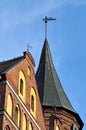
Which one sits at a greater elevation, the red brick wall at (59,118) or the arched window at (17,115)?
the red brick wall at (59,118)

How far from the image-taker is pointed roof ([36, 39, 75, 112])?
131 ft

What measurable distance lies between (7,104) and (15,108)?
3.29ft

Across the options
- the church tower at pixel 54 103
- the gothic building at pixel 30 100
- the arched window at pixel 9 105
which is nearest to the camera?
the arched window at pixel 9 105

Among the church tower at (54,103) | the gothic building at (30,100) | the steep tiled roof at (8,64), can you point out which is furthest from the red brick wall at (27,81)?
the church tower at (54,103)

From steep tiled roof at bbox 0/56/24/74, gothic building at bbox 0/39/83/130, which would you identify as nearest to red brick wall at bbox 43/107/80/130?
gothic building at bbox 0/39/83/130

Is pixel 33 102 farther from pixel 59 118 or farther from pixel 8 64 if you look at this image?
pixel 59 118

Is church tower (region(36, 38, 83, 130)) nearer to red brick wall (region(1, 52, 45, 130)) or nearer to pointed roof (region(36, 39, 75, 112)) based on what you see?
pointed roof (region(36, 39, 75, 112))

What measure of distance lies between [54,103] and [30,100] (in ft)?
25.2

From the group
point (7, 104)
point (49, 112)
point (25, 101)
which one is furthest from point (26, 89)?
point (49, 112)

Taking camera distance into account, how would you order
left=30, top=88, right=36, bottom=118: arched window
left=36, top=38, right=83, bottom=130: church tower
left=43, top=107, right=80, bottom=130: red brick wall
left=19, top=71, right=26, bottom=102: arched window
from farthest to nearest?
left=36, top=38, right=83, bottom=130: church tower, left=43, top=107, right=80, bottom=130: red brick wall, left=30, top=88, right=36, bottom=118: arched window, left=19, top=71, right=26, bottom=102: arched window

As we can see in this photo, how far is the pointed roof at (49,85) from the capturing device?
39875 mm

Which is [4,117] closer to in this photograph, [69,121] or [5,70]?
[5,70]

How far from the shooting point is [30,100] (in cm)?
3209

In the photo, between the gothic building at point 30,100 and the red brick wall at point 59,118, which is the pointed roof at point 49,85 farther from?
the red brick wall at point 59,118
